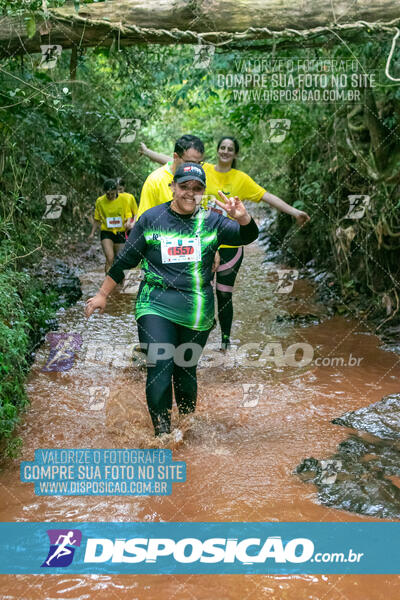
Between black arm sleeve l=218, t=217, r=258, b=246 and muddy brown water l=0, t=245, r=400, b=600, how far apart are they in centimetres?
126

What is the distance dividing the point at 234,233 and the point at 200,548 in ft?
5.91

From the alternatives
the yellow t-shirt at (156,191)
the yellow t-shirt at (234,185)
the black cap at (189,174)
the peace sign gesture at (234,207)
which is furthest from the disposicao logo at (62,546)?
the yellow t-shirt at (234,185)

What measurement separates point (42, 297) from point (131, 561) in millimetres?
5061

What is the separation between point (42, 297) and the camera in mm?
7551

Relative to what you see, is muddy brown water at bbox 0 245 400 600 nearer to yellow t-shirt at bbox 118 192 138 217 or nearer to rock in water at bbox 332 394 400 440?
rock in water at bbox 332 394 400 440

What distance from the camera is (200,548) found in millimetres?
2982

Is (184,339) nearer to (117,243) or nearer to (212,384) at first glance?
(212,384)

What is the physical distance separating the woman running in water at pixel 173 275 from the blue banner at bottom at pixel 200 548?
0.89 metres

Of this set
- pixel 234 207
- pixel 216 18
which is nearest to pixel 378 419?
pixel 234 207

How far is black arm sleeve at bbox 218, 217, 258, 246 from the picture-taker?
12.2ft

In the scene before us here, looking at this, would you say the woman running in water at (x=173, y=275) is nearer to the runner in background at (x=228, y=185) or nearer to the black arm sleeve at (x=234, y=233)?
the black arm sleeve at (x=234, y=233)

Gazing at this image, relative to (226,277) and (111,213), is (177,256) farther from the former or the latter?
(111,213)

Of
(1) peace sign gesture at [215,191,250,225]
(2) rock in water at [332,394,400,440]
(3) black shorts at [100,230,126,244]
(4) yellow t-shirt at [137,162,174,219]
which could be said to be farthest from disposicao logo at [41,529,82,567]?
(3) black shorts at [100,230,126,244]

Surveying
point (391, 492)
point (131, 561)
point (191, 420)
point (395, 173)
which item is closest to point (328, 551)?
point (391, 492)
